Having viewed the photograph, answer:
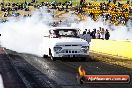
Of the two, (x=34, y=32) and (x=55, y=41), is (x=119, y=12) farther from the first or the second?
(x=55, y=41)

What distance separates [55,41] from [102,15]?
36.5m

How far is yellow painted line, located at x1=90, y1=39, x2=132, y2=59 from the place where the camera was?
2552 centimetres

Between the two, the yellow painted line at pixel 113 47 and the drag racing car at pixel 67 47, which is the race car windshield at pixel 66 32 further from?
the yellow painted line at pixel 113 47

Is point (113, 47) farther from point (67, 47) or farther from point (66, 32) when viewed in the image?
point (67, 47)

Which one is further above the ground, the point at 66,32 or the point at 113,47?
A: the point at 66,32

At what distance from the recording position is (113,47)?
1094 inches

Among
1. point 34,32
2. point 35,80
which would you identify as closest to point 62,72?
point 35,80

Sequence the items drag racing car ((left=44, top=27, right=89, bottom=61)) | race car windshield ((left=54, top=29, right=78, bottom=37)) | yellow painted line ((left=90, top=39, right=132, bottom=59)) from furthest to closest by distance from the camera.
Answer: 1. yellow painted line ((left=90, top=39, right=132, bottom=59))
2. race car windshield ((left=54, top=29, right=78, bottom=37))
3. drag racing car ((left=44, top=27, right=89, bottom=61))

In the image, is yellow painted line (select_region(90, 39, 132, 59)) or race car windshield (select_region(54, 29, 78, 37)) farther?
yellow painted line (select_region(90, 39, 132, 59))

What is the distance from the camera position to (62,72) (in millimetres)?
17219

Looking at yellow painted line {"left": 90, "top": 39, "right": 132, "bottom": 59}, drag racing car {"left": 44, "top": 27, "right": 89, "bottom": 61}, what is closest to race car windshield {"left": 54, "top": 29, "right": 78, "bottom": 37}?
drag racing car {"left": 44, "top": 27, "right": 89, "bottom": 61}

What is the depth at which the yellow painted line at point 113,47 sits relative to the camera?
25.5 meters

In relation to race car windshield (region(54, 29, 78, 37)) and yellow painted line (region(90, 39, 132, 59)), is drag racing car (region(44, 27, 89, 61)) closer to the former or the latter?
race car windshield (region(54, 29, 78, 37))

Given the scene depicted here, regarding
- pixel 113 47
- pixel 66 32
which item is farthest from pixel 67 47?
pixel 113 47
